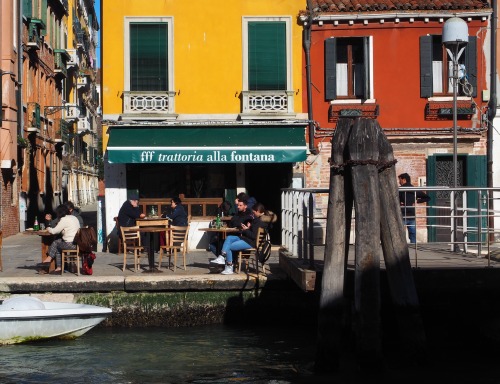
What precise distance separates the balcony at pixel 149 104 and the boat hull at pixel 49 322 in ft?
31.1

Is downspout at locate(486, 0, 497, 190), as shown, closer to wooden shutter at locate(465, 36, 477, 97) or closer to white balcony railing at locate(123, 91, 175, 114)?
wooden shutter at locate(465, 36, 477, 97)

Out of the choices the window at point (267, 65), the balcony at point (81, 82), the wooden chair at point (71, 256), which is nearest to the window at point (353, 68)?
the window at point (267, 65)

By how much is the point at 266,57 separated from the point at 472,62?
4940mm

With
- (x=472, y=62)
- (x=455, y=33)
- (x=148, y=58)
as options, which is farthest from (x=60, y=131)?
(x=455, y=33)

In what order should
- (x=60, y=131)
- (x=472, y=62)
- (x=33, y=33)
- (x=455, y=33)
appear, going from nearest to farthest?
(x=455, y=33)
(x=472, y=62)
(x=33, y=33)
(x=60, y=131)

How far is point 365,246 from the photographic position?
11164mm

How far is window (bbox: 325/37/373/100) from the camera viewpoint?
2467 centimetres

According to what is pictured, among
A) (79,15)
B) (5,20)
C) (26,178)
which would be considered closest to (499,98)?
(5,20)

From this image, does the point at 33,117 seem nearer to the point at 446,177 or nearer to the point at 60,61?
the point at 60,61

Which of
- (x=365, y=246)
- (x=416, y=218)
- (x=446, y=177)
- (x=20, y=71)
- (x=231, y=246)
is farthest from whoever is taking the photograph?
(x=20, y=71)

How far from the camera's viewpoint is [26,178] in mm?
37219

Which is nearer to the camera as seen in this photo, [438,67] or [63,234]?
[63,234]

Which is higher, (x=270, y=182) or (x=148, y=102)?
(x=148, y=102)

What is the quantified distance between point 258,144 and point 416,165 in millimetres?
3955
